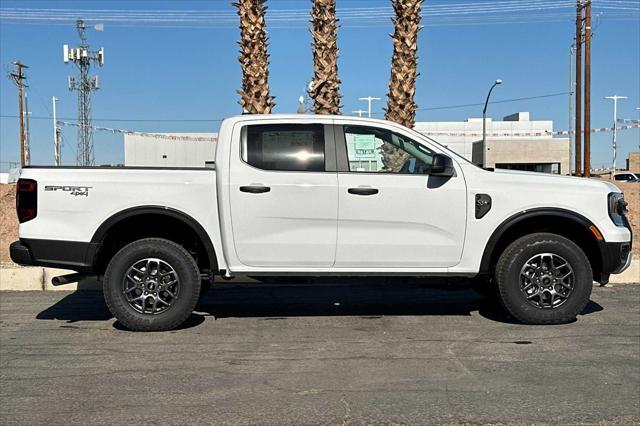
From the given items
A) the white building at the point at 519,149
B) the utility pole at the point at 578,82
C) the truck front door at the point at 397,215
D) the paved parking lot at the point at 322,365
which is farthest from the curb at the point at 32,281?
the white building at the point at 519,149

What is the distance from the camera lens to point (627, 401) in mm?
4000

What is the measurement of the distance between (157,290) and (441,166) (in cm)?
295

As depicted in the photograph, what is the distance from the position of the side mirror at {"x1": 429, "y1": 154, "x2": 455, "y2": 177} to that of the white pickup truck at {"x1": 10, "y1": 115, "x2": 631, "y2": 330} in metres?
0.01

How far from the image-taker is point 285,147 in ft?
18.7

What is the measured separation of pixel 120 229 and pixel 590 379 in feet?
14.3

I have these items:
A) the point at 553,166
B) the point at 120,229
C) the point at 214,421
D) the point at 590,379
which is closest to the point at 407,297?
the point at 590,379

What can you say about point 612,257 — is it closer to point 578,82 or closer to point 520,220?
point 520,220

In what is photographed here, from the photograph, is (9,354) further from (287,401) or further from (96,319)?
(287,401)

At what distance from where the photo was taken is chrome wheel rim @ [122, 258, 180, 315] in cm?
559

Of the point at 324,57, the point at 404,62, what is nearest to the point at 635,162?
the point at 404,62

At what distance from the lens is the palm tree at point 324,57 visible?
11.9 meters

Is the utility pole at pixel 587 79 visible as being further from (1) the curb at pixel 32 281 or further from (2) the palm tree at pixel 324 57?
(1) the curb at pixel 32 281

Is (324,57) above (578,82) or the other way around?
the other way around

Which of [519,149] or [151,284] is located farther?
[519,149]
